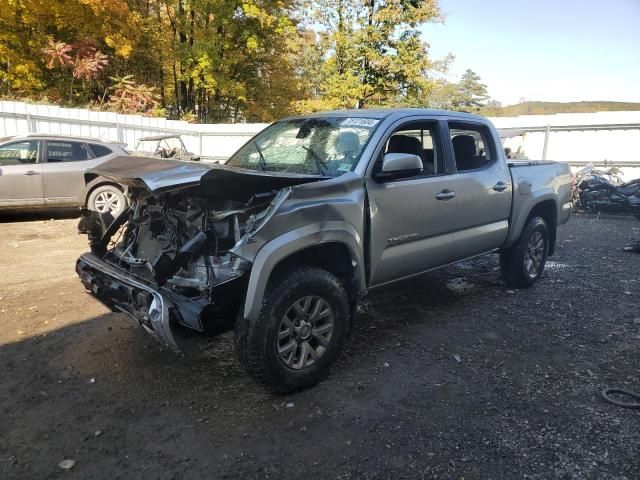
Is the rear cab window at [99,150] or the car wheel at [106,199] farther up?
the rear cab window at [99,150]

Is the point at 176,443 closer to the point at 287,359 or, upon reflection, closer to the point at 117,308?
the point at 287,359

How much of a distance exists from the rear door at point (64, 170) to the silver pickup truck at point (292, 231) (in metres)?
6.10

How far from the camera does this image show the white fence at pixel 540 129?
12781mm

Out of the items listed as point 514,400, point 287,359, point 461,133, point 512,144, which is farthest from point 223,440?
point 512,144

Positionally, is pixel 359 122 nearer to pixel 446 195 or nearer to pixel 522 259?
pixel 446 195

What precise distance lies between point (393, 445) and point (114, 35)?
20367 mm

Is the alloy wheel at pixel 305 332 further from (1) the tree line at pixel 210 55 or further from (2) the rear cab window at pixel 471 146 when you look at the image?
(1) the tree line at pixel 210 55

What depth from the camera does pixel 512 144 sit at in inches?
556

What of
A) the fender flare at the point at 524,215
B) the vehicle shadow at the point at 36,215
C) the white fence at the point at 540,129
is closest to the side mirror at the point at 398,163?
the fender flare at the point at 524,215

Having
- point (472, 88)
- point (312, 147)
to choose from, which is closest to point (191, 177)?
point (312, 147)

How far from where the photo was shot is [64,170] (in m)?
9.30

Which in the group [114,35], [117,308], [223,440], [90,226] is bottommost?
[223,440]

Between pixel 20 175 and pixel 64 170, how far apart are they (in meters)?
0.74

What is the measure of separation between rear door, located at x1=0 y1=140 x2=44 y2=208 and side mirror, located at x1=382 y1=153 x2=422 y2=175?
312 inches
